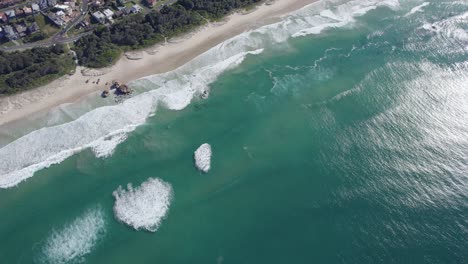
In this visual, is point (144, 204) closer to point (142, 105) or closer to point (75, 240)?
point (75, 240)

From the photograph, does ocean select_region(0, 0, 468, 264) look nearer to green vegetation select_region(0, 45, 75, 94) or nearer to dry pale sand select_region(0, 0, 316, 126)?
dry pale sand select_region(0, 0, 316, 126)

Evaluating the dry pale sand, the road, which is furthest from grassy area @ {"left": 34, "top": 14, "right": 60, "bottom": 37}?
the dry pale sand

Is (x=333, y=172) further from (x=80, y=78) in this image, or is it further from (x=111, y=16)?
(x=111, y=16)

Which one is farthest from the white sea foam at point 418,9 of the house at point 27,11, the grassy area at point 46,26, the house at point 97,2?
the house at point 27,11

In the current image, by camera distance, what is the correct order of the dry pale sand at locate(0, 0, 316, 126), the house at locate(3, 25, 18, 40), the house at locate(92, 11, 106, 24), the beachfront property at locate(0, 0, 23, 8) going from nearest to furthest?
the dry pale sand at locate(0, 0, 316, 126) < the house at locate(3, 25, 18, 40) < the house at locate(92, 11, 106, 24) < the beachfront property at locate(0, 0, 23, 8)

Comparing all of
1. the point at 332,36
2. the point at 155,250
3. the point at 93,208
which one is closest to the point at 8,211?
the point at 93,208
